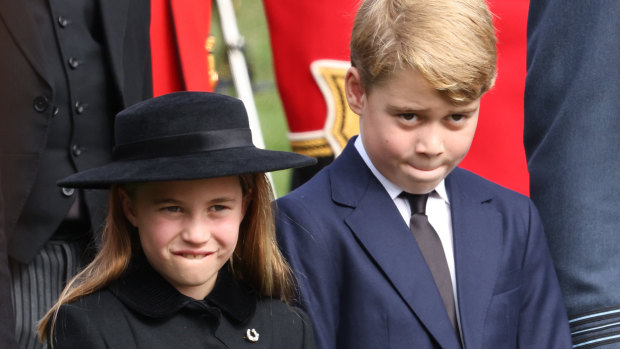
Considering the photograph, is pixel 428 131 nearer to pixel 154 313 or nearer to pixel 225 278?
pixel 225 278

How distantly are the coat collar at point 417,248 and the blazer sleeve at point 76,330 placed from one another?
2.02 ft

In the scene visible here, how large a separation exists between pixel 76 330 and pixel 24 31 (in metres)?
0.88

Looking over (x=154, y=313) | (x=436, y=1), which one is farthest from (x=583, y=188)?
(x=154, y=313)

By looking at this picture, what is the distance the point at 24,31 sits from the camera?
2.78m

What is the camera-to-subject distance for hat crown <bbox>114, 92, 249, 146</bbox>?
2.31 m

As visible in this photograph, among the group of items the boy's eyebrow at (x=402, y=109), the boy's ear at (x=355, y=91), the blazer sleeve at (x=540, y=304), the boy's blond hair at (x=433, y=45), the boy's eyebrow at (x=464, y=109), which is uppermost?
the boy's blond hair at (x=433, y=45)

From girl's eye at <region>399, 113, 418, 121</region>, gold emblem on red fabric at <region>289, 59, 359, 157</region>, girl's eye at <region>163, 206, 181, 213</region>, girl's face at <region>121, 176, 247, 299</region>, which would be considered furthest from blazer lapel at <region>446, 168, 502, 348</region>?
gold emblem on red fabric at <region>289, 59, 359, 157</region>

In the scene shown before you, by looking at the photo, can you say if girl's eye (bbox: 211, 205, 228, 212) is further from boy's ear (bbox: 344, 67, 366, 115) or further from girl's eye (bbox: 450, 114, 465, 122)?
girl's eye (bbox: 450, 114, 465, 122)

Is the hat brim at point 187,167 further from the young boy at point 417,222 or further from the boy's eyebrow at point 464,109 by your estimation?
the boy's eyebrow at point 464,109

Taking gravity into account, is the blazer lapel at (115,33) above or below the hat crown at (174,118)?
above

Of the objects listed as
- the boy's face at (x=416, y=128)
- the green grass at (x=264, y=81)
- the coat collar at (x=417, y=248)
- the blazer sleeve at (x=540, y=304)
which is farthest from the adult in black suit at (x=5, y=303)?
the green grass at (x=264, y=81)

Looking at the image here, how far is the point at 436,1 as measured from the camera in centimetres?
255

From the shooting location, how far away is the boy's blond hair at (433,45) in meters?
2.43

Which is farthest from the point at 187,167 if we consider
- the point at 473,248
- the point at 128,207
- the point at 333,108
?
the point at 333,108
